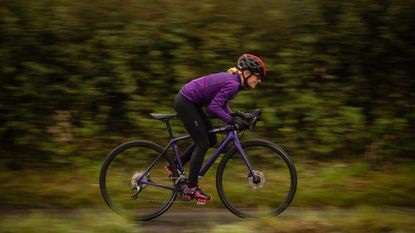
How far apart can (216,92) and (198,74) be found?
2.63 m

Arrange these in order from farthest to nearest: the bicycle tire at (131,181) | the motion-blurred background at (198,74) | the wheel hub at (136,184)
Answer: the motion-blurred background at (198,74) → the wheel hub at (136,184) → the bicycle tire at (131,181)

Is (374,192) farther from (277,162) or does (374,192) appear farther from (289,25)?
(289,25)

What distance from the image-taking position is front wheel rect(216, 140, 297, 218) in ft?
21.6

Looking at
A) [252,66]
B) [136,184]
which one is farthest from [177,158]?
[252,66]

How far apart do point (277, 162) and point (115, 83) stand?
10.8 ft

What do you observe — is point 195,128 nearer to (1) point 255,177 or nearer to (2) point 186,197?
(2) point 186,197

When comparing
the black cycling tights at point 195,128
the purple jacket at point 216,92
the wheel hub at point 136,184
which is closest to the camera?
the purple jacket at point 216,92

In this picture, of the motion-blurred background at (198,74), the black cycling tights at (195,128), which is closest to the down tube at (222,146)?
the black cycling tights at (195,128)

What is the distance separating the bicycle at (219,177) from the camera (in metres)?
6.57

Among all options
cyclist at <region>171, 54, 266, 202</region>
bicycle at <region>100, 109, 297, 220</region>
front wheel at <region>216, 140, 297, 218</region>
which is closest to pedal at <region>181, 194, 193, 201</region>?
bicycle at <region>100, 109, 297, 220</region>

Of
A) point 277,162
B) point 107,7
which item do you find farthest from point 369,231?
point 107,7

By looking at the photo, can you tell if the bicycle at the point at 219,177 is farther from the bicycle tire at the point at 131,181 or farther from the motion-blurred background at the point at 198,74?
the motion-blurred background at the point at 198,74

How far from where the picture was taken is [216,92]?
638cm

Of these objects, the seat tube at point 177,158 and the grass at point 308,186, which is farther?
the grass at point 308,186
